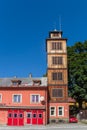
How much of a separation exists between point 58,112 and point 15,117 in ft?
25.5

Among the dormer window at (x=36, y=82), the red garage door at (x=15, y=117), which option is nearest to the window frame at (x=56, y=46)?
the dormer window at (x=36, y=82)

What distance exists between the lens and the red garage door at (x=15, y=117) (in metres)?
44.2

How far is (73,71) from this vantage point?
180 feet

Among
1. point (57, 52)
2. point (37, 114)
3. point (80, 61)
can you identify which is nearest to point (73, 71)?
point (80, 61)

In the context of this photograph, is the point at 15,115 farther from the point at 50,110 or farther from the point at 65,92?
the point at 65,92

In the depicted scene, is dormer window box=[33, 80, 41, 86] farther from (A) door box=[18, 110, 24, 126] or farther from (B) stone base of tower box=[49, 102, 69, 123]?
(A) door box=[18, 110, 24, 126]

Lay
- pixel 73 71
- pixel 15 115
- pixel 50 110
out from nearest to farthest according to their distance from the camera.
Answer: pixel 15 115
pixel 50 110
pixel 73 71

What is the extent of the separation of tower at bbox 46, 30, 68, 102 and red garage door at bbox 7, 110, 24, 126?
256 inches

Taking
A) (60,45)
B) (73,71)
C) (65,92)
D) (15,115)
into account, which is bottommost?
(15,115)

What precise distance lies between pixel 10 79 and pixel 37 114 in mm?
9442

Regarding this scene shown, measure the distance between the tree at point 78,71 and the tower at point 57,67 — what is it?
5.25 m

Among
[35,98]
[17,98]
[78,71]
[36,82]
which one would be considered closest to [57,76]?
[36,82]

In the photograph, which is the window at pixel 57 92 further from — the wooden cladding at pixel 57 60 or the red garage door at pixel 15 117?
the red garage door at pixel 15 117

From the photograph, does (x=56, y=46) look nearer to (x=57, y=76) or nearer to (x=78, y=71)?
(x=57, y=76)
